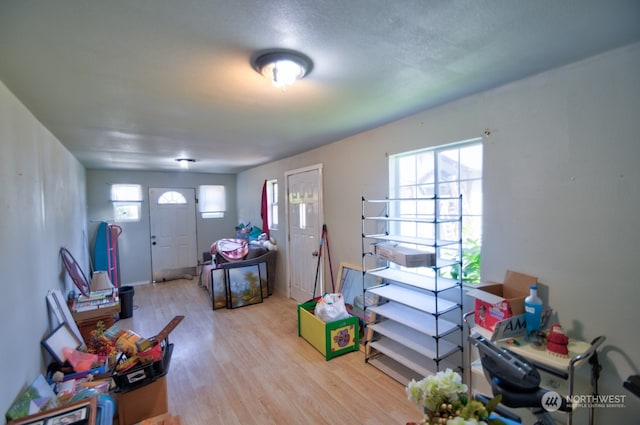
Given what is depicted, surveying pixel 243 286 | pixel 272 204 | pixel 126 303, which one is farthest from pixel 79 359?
pixel 272 204

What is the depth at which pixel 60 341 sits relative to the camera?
2373mm

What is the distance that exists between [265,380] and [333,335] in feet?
2.48

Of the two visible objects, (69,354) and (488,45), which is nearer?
(488,45)

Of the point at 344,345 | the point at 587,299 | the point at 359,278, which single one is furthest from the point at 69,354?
the point at 587,299

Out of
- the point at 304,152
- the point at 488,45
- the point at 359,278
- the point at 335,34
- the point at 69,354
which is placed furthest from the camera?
the point at 304,152

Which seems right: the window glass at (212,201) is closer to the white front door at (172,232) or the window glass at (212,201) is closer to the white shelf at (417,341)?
the white front door at (172,232)

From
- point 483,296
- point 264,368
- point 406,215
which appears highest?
point 406,215

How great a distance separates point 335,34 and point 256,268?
3.98 meters

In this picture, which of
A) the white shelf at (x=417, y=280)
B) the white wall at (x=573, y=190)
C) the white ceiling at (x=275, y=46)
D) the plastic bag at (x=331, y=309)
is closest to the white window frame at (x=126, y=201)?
the white ceiling at (x=275, y=46)

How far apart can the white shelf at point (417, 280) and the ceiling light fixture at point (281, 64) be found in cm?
172

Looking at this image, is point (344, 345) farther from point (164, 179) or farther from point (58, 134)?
point (164, 179)

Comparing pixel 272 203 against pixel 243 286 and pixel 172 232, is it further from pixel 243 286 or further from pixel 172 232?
pixel 172 232

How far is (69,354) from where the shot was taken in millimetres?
2348

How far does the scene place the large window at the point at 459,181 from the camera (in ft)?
7.19
